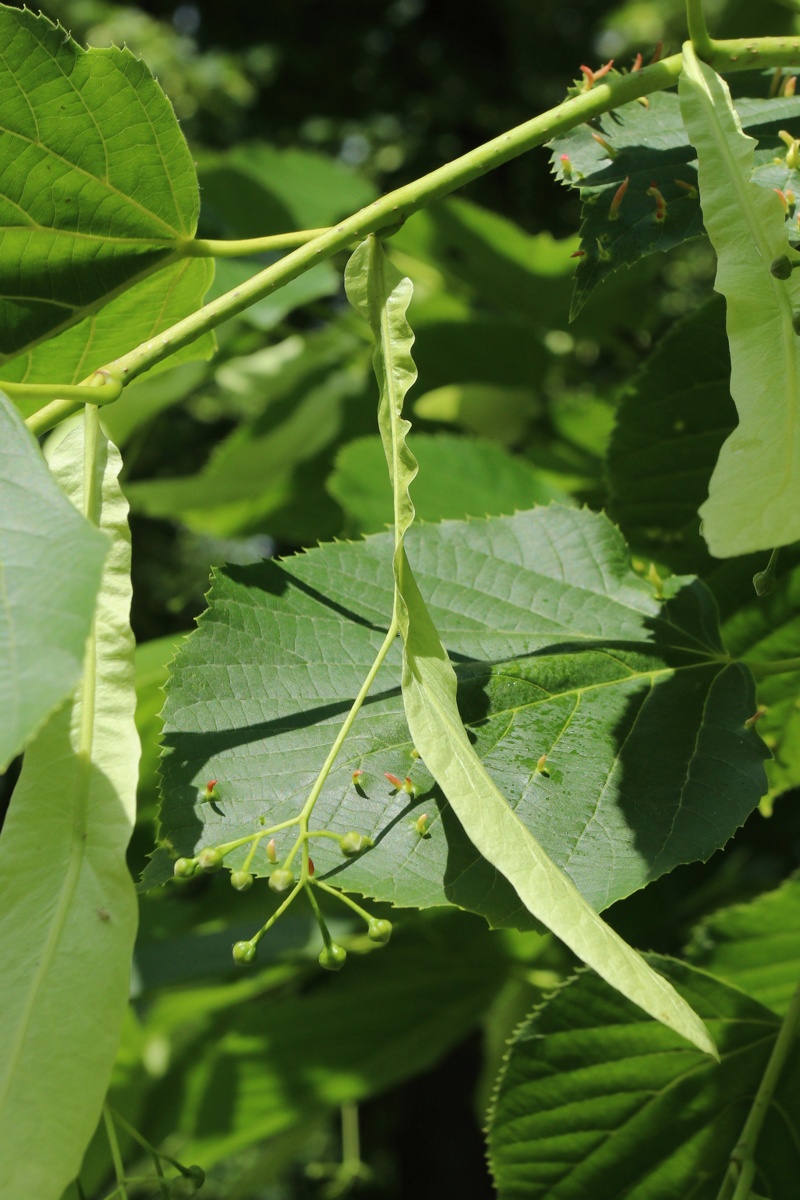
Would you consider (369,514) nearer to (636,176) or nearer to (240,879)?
(636,176)

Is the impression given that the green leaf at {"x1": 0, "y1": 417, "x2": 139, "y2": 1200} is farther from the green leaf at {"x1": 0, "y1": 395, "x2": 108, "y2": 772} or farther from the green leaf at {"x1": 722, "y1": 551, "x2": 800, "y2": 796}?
the green leaf at {"x1": 722, "y1": 551, "x2": 800, "y2": 796}

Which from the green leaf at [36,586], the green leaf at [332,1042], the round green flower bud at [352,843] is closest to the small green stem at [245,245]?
the green leaf at [36,586]

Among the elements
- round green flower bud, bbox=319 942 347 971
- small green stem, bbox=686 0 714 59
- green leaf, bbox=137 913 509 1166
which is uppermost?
small green stem, bbox=686 0 714 59

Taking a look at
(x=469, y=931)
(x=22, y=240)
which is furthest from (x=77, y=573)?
(x=469, y=931)

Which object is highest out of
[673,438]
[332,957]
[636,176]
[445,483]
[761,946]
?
[636,176]


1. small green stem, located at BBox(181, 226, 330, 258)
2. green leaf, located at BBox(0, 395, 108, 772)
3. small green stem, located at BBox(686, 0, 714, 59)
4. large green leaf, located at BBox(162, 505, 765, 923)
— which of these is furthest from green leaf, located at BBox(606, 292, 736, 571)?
green leaf, located at BBox(0, 395, 108, 772)

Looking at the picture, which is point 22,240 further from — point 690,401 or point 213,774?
point 690,401

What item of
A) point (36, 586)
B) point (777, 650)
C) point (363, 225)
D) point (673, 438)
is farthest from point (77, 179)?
point (777, 650)
